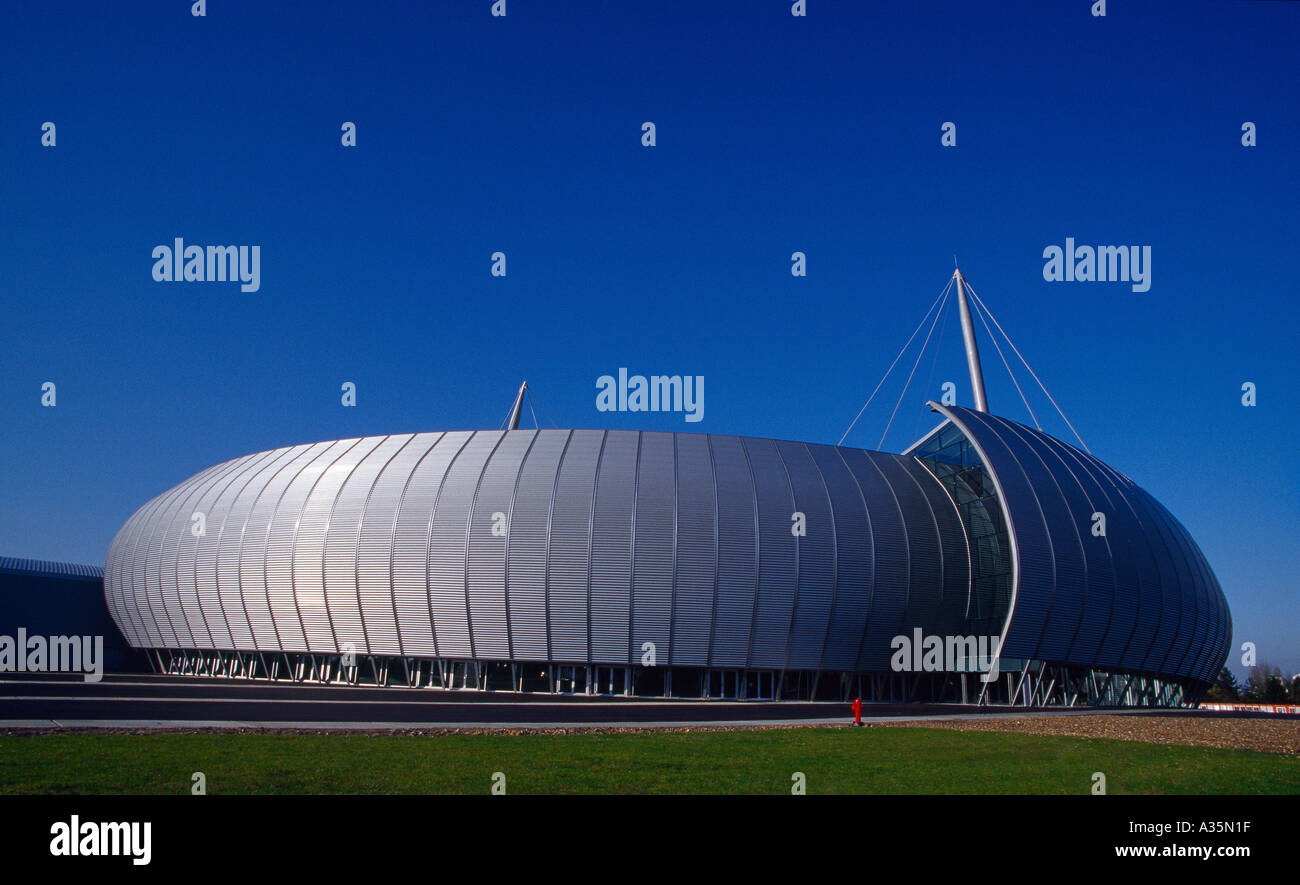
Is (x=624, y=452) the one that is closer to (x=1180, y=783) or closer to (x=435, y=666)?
(x=435, y=666)

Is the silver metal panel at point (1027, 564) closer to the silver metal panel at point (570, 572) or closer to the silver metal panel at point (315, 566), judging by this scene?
the silver metal panel at point (570, 572)

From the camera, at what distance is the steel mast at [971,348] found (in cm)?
5988

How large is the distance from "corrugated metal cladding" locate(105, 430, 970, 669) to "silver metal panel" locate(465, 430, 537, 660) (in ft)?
0.26

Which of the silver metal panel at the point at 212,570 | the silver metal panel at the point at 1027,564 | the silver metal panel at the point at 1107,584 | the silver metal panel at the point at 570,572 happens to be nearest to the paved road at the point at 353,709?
the silver metal panel at the point at 570,572

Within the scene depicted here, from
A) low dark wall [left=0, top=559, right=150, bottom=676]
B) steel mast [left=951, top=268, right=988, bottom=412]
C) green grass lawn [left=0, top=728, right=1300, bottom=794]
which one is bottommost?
low dark wall [left=0, top=559, right=150, bottom=676]

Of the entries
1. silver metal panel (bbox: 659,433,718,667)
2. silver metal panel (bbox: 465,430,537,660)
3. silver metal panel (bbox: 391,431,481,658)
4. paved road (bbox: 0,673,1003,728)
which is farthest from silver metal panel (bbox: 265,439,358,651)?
silver metal panel (bbox: 659,433,718,667)

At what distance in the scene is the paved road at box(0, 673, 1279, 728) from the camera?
872 inches

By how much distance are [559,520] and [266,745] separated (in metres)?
26.2

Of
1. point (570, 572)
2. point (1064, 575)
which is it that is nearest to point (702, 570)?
point (570, 572)

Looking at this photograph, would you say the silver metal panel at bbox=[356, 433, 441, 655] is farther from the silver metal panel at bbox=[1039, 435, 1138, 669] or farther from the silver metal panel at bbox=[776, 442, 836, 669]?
the silver metal panel at bbox=[1039, 435, 1138, 669]

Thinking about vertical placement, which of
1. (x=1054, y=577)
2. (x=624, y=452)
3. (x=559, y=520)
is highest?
(x=624, y=452)

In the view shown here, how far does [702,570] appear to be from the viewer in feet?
137
